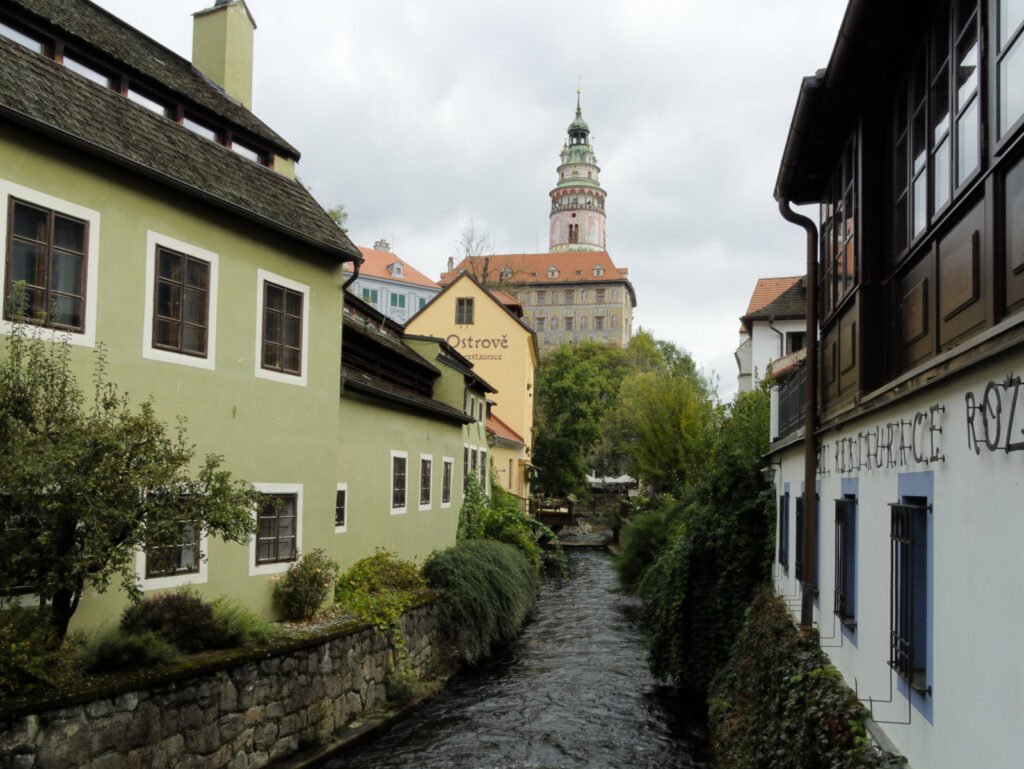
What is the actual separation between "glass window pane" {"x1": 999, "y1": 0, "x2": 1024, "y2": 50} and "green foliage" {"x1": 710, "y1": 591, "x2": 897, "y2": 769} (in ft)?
13.0

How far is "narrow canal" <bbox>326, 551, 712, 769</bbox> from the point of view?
37.1 ft

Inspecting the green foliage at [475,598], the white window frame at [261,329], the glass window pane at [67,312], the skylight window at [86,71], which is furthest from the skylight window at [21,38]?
the green foliage at [475,598]

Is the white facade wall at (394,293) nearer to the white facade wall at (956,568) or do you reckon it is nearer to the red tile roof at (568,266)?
the red tile roof at (568,266)

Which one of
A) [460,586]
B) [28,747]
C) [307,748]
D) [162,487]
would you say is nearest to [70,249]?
[162,487]

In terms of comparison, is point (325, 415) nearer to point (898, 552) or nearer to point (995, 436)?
point (898, 552)

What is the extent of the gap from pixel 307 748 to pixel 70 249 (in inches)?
252

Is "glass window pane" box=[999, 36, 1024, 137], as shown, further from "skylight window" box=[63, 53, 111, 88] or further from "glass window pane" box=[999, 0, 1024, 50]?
"skylight window" box=[63, 53, 111, 88]

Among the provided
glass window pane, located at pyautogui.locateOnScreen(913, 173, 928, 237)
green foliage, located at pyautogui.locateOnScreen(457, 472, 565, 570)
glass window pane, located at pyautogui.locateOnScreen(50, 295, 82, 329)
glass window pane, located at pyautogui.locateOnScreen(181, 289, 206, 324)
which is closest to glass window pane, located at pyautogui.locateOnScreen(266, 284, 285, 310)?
glass window pane, located at pyautogui.locateOnScreen(181, 289, 206, 324)

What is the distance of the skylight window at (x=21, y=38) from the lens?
968 centimetres

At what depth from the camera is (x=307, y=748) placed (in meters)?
10.8

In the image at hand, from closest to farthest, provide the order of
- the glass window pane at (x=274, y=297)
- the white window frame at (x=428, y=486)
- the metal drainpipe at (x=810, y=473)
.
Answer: the metal drainpipe at (x=810, y=473), the glass window pane at (x=274, y=297), the white window frame at (x=428, y=486)

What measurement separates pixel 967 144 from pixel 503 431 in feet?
111

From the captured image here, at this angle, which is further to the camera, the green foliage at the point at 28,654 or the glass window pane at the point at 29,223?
the glass window pane at the point at 29,223

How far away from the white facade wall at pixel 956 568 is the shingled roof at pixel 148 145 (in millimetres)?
7834
